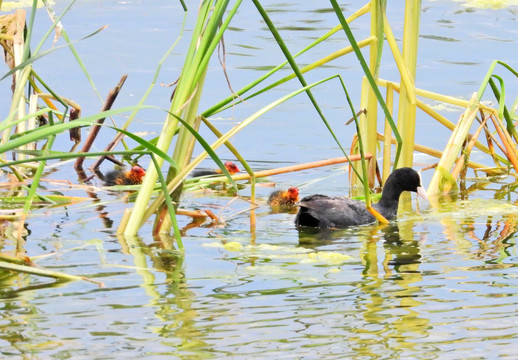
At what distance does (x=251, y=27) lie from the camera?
1326 centimetres

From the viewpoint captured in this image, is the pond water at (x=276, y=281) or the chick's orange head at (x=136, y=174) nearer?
the pond water at (x=276, y=281)

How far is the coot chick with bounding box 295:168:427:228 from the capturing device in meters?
6.18

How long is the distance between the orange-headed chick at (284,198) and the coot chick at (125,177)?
1.08 m

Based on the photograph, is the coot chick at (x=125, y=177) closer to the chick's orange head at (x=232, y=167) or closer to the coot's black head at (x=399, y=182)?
the chick's orange head at (x=232, y=167)

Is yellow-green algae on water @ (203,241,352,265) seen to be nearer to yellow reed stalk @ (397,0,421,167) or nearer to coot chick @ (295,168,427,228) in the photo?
coot chick @ (295,168,427,228)

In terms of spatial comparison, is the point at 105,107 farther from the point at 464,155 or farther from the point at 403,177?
the point at 464,155

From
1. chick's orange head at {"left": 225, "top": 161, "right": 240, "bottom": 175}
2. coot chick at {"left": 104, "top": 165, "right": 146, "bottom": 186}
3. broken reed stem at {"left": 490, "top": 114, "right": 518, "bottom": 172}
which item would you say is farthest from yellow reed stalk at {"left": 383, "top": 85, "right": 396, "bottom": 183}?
coot chick at {"left": 104, "top": 165, "right": 146, "bottom": 186}

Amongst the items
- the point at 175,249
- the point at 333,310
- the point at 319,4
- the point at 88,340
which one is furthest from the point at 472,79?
the point at 88,340

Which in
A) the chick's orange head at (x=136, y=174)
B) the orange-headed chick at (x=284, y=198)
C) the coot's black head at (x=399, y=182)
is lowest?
the orange-headed chick at (x=284, y=198)

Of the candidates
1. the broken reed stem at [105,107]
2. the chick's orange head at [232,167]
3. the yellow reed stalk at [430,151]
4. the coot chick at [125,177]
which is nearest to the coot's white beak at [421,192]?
the yellow reed stalk at [430,151]

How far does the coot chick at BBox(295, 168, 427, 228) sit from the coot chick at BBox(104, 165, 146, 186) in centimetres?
148

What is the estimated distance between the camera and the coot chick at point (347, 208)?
6184 mm

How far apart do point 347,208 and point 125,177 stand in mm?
1842

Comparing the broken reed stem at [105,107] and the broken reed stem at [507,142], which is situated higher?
the broken reed stem at [105,107]
